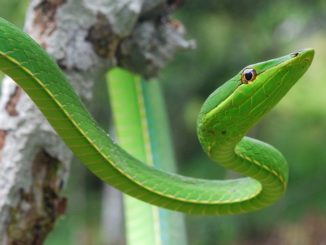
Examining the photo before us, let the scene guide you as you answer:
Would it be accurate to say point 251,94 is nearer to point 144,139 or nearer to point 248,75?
point 248,75

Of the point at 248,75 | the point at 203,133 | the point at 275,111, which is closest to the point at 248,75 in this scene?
the point at 248,75

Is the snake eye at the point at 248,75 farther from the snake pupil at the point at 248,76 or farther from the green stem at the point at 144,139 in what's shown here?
the green stem at the point at 144,139

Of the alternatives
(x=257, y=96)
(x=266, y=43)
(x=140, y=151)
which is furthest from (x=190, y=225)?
(x=257, y=96)

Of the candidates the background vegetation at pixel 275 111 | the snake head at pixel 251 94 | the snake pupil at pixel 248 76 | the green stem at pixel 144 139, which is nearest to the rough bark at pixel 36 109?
the green stem at pixel 144 139

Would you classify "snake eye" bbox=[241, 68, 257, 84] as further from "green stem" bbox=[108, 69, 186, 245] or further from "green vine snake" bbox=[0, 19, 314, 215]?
"green stem" bbox=[108, 69, 186, 245]

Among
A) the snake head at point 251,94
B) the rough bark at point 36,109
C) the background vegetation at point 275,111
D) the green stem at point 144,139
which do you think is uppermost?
the snake head at point 251,94

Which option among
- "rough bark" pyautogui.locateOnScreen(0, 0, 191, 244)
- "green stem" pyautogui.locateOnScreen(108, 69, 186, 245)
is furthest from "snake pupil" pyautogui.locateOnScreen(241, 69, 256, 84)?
"green stem" pyautogui.locateOnScreen(108, 69, 186, 245)
